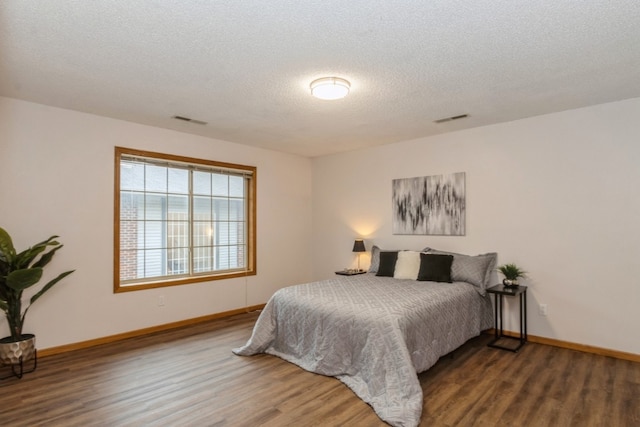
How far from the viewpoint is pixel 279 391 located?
2770mm

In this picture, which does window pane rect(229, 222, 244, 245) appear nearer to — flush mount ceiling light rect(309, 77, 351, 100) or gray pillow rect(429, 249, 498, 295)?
flush mount ceiling light rect(309, 77, 351, 100)

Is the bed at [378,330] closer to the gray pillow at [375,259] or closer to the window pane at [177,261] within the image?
the gray pillow at [375,259]

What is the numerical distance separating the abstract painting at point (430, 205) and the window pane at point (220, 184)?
2.41 meters

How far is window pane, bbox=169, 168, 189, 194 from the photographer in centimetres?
464

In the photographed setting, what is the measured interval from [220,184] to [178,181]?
61 centimetres

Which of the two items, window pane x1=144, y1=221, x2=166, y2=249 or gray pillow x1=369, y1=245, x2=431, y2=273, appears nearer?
window pane x1=144, y1=221, x2=166, y2=249

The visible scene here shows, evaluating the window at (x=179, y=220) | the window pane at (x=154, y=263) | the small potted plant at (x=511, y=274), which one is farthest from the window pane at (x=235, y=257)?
the small potted plant at (x=511, y=274)

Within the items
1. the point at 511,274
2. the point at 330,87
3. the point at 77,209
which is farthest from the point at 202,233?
the point at 511,274

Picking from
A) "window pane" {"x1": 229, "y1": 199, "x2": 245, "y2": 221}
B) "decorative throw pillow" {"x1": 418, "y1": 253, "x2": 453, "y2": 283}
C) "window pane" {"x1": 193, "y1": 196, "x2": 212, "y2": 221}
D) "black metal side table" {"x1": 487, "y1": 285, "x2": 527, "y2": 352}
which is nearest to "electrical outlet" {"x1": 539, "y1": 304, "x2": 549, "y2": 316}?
"black metal side table" {"x1": 487, "y1": 285, "x2": 527, "y2": 352}

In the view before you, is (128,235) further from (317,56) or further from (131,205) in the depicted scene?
(317,56)

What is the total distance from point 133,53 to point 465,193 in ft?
12.3

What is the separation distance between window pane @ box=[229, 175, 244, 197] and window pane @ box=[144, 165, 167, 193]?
3.15 ft

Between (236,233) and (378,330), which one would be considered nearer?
(378,330)

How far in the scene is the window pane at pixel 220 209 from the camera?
5113mm
